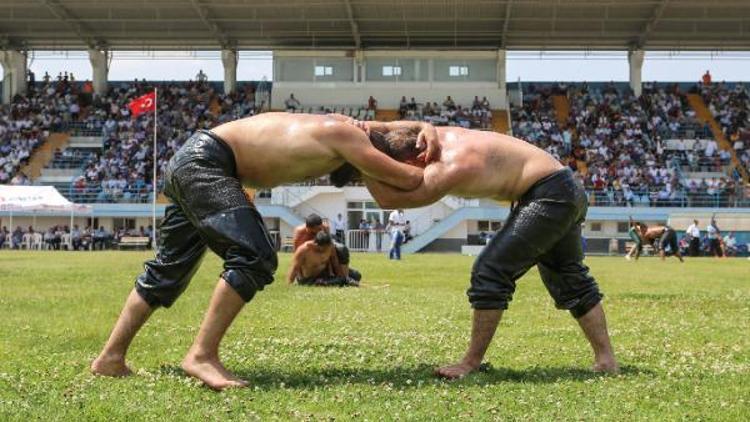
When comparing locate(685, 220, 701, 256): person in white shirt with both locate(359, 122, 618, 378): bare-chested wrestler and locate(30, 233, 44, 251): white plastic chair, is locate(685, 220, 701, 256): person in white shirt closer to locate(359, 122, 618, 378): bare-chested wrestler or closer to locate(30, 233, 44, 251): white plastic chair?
locate(30, 233, 44, 251): white plastic chair

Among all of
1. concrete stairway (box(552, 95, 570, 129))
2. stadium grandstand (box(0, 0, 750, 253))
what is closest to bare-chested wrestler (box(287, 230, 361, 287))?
stadium grandstand (box(0, 0, 750, 253))

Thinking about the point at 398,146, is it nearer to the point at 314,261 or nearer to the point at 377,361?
the point at 377,361

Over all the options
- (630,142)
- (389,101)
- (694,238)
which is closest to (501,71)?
(389,101)

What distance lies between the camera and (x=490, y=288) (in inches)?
236

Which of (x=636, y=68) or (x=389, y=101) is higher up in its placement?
(x=636, y=68)

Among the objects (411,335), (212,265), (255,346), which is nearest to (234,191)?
(255,346)

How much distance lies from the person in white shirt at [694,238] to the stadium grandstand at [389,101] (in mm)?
2468

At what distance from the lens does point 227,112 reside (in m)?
54.5

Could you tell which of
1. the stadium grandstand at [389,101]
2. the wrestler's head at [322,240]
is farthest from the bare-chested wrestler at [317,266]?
the stadium grandstand at [389,101]

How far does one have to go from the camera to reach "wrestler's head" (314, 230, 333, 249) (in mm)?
14656

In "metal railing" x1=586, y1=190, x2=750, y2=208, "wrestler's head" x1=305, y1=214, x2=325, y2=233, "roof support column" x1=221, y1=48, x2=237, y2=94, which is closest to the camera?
"wrestler's head" x1=305, y1=214, x2=325, y2=233

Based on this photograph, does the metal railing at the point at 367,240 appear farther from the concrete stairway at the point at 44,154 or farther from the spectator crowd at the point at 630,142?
the concrete stairway at the point at 44,154

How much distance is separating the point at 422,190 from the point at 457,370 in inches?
48.5

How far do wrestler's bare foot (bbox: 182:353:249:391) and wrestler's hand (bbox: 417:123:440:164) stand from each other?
1766mm
